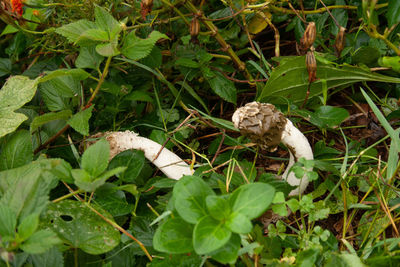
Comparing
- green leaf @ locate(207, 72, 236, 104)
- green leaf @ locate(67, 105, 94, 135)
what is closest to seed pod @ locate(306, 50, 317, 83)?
green leaf @ locate(207, 72, 236, 104)

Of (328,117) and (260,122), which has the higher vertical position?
(260,122)

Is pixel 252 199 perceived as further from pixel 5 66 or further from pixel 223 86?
pixel 5 66

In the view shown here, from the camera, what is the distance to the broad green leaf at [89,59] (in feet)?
7.11

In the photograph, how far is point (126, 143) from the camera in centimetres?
226

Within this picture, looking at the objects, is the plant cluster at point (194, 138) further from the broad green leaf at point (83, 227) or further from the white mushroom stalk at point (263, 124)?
the white mushroom stalk at point (263, 124)

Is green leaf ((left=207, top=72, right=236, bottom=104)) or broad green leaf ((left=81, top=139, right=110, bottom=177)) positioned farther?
green leaf ((left=207, top=72, right=236, bottom=104))

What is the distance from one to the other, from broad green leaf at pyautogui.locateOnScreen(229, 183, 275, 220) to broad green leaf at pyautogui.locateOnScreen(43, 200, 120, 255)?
0.55 m

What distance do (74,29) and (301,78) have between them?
1.28 m

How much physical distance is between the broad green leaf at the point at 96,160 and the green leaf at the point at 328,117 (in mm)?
A: 1170

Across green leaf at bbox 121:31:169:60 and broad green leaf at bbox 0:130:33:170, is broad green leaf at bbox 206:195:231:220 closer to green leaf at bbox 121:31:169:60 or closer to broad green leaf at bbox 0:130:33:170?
green leaf at bbox 121:31:169:60

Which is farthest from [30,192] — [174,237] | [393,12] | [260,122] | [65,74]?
[393,12]

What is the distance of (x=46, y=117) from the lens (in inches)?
80.7

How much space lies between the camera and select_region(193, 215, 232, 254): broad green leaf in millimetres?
1378

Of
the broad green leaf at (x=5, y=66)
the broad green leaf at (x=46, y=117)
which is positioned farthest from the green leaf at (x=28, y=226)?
the broad green leaf at (x=5, y=66)
